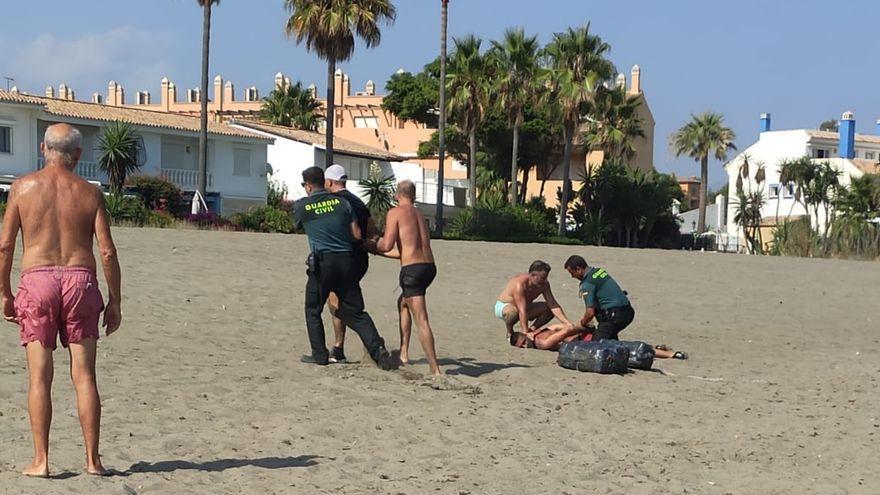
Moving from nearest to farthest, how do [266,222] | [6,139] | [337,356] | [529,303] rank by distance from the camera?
1. [337,356]
2. [529,303]
3. [266,222]
4. [6,139]

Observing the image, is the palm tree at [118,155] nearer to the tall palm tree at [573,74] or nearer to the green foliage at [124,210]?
the green foliage at [124,210]

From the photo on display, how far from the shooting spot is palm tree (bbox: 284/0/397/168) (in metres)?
41.2

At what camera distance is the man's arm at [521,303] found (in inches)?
503

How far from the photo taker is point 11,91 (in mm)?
44312

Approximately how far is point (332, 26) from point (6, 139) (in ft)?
42.2

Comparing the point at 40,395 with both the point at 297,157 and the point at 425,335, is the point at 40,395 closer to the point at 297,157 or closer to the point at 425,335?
the point at 425,335

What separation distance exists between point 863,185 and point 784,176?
29.9ft

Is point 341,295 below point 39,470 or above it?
above

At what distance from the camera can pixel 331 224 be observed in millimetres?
9727

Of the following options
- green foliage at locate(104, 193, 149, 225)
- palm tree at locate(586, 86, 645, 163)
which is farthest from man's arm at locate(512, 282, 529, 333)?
palm tree at locate(586, 86, 645, 163)

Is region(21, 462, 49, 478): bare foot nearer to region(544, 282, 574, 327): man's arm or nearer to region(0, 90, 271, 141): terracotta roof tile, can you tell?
region(544, 282, 574, 327): man's arm

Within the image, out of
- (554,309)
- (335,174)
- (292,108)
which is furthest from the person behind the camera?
(292,108)

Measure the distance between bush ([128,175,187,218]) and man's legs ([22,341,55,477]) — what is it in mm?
33245

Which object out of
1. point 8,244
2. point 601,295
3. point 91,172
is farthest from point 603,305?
point 91,172
